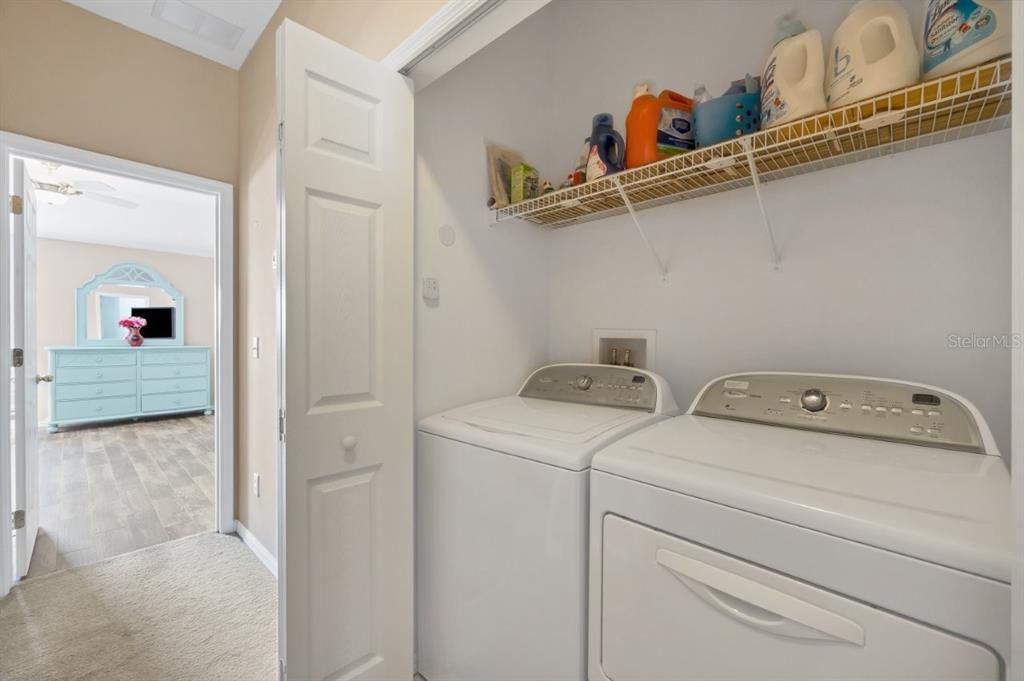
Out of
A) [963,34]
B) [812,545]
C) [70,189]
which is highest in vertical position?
[70,189]

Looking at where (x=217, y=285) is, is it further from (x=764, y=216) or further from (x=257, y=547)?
(x=764, y=216)

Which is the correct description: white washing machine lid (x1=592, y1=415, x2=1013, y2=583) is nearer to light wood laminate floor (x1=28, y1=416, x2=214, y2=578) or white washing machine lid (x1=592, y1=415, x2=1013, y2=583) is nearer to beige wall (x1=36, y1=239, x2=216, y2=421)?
light wood laminate floor (x1=28, y1=416, x2=214, y2=578)

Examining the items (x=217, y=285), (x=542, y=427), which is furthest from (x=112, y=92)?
(x=542, y=427)

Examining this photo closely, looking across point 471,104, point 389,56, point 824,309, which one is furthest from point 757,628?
point 471,104

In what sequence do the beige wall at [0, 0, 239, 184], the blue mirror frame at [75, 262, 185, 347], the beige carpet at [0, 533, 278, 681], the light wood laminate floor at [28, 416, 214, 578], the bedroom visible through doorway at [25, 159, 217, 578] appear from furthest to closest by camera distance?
the blue mirror frame at [75, 262, 185, 347]
the bedroom visible through doorway at [25, 159, 217, 578]
the light wood laminate floor at [28, 416, 214, 578]
the beige wall at [0, 0, 239, 184]
the beige carpet at [0, 533, 278, 681]

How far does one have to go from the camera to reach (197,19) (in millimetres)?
2080

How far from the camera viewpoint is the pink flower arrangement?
5.85 metres

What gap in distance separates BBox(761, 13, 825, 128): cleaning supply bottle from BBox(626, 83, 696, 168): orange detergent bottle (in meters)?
0.22

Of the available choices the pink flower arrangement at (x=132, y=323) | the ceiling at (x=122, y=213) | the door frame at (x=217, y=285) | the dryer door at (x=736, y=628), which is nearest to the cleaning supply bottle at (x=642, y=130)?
the dryer door at (x=736, y=628)

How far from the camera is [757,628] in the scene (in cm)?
74

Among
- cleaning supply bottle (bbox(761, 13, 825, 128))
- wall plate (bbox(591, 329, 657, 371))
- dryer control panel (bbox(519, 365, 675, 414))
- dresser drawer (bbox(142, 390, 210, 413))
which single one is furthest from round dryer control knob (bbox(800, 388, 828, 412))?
dresser drawer (bbox(142, 390, 210, 413))

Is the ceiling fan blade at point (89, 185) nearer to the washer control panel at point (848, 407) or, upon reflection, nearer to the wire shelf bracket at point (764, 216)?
the wire shelf bracket at point (764, 216)

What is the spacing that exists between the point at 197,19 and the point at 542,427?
104 inches

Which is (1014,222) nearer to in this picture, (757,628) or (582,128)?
(757,628)
